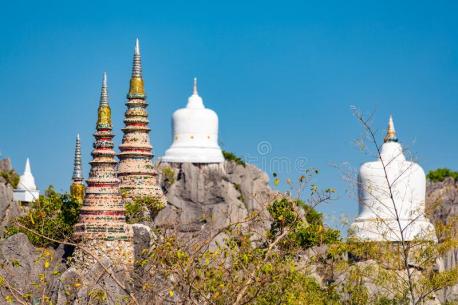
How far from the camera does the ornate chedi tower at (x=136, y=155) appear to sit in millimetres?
39469

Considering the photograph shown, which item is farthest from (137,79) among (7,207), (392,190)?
(392,190)

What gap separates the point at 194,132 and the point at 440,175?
1565 centimetres

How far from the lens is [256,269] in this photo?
61.9 feet

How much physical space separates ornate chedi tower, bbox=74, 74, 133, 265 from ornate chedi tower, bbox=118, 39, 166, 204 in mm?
4177

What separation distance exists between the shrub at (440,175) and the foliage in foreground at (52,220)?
29.6 metres

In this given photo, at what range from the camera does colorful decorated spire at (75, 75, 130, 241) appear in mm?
33469

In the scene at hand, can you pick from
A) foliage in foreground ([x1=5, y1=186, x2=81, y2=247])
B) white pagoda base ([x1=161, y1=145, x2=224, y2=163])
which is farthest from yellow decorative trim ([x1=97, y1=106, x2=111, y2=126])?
white pagoda base ([x1=161, y1=145, x2=224, y2=163])

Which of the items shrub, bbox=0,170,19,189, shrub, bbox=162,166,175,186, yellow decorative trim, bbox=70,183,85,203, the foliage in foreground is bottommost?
the foliage in foreground

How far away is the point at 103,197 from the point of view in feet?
112

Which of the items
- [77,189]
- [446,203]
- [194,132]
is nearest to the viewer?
[77,189]

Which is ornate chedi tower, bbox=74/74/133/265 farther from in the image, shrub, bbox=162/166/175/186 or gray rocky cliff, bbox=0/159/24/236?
shrub, bbox=162/166/175/186

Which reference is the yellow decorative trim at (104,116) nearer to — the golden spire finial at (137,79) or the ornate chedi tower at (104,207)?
the ornate chedi tower at (104,207)

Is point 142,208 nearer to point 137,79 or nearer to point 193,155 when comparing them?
point 137,79

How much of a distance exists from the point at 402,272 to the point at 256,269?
50.9 ft
